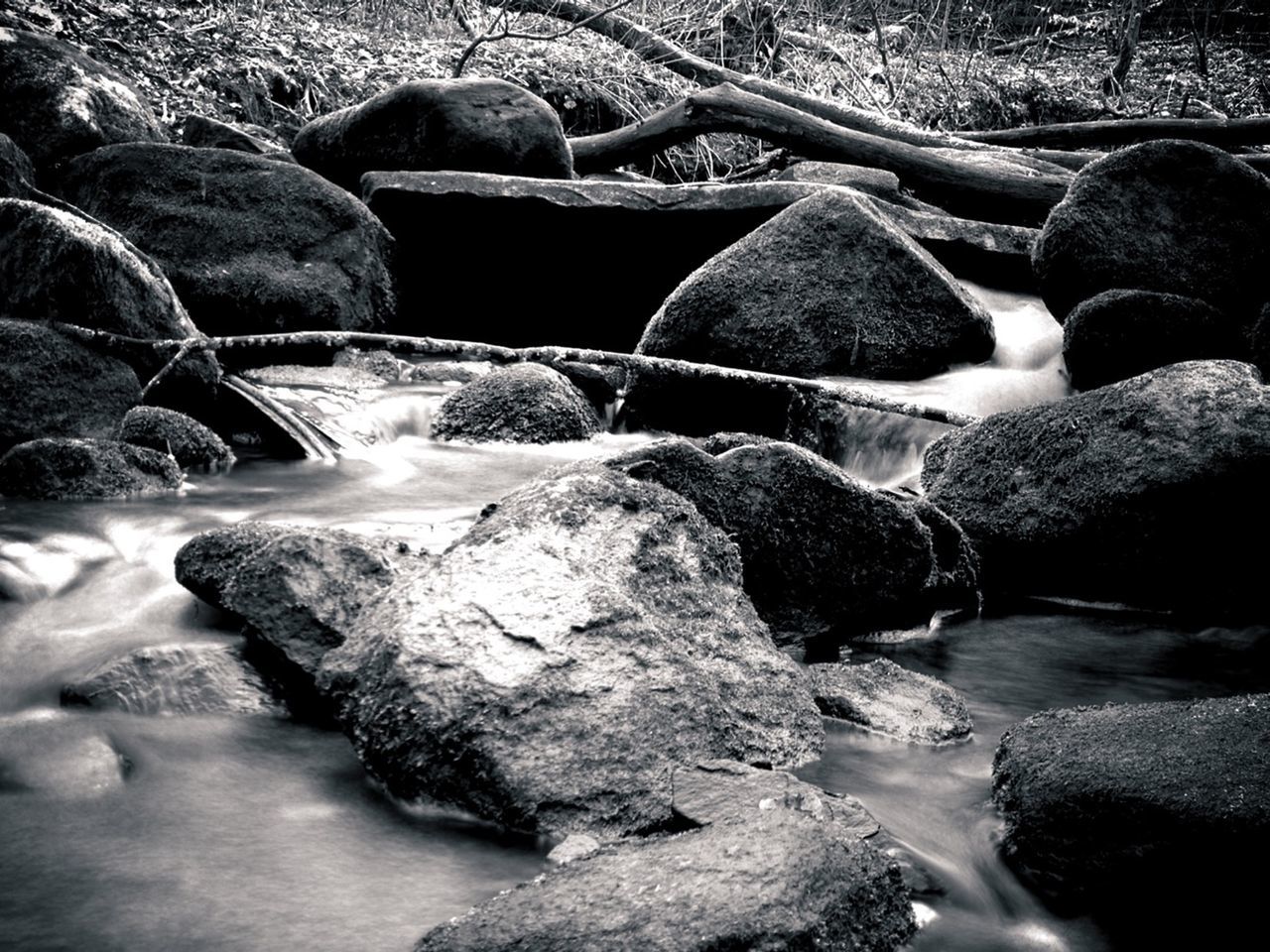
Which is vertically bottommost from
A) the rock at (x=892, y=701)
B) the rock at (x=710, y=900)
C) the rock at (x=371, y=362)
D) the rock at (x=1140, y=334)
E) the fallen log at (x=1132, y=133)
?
the rock at (x=892, y=701)

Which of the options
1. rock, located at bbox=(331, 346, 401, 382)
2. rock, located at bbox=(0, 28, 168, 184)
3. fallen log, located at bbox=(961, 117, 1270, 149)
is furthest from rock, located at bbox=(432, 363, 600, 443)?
fallen log, located at bbox=(961, 117, 1270, 149)

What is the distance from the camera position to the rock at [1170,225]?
614 centimetres

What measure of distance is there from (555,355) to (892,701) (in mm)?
3520

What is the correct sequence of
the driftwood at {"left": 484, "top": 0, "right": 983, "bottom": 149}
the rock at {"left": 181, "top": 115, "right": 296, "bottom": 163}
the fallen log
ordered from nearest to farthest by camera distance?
the rock at {"left": 181, "top": 115, "right": 296, "bottom": 163}
the fallen log
the driftwood at {"left": 484, "top": 0, "right": 983, "bottom": 149}

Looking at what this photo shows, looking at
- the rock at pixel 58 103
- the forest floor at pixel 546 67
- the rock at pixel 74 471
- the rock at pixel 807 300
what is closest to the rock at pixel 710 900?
the rock at pixel 74 471

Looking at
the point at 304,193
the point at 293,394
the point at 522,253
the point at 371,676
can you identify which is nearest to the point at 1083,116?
the point at 522,253

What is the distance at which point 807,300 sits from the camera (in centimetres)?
605

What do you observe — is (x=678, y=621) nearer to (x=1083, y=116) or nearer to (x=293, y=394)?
(x=293, y=394)

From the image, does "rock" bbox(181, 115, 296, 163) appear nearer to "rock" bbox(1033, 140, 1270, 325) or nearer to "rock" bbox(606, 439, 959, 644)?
"rock" bbox(1033, 140, 1270, 325)

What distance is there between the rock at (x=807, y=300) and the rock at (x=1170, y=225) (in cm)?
88

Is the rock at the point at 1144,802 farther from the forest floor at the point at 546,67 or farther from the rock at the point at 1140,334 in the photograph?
the forest floor at the point at 546,67

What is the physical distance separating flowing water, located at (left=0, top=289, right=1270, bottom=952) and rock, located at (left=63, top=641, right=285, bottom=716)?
56mm

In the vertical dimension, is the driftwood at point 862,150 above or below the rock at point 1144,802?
above

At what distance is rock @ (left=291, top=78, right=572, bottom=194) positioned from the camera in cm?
820
